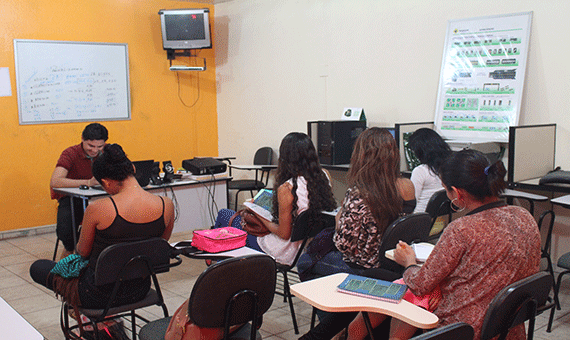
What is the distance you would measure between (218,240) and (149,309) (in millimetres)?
1445

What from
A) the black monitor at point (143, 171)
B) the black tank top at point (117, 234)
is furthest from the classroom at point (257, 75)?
the black tank top at point (117, 234)

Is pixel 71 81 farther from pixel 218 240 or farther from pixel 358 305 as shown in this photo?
pixel 358 305

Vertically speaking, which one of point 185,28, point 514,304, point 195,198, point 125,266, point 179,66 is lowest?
point 195,198

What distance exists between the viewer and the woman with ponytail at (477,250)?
1.86m

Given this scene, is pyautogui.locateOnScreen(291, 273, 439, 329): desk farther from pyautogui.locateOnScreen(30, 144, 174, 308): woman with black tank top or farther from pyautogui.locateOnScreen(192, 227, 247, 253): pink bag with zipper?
pyautogui.locateOnScreen(30, 144, 174, 308): woman with black tank top

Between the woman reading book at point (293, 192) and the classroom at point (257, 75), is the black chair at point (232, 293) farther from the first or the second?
the classroom at point (257, 75)

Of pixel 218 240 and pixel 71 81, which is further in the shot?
pixel 71 81

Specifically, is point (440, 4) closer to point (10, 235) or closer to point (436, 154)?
point (436, 154)

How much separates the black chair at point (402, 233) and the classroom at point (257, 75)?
1546 mm

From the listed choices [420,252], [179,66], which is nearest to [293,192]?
[420,252]

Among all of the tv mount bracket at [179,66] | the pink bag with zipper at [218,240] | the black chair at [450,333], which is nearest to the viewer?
the black chair at [450,333]

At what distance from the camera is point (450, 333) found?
1.51m

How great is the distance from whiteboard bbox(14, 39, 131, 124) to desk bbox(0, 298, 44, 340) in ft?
15.6

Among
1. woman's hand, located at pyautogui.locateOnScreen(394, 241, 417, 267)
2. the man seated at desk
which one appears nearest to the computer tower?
the man seated at desk
